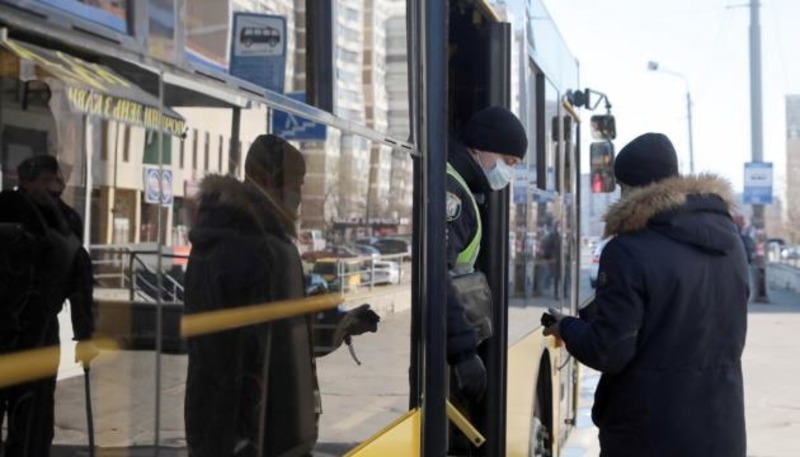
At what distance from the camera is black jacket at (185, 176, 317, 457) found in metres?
1.72

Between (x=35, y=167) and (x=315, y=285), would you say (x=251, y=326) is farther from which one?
(x=35, y=167)

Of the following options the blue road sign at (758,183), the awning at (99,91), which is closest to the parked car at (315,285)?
the awning at (99,91)

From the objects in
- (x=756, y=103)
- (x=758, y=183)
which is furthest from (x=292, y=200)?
(x=758, y=183)

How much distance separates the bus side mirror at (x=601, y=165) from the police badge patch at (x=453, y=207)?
5.36 meters

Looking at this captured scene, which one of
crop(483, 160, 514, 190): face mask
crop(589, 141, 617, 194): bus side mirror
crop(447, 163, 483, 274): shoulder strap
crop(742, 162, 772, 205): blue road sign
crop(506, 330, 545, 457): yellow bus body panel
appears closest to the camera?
crop(447, 163, 483, 274): shoulder strap

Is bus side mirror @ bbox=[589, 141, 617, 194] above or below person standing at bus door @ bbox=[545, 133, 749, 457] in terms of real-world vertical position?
above

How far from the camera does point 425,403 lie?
2.93 meters

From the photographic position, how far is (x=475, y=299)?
3.24 m

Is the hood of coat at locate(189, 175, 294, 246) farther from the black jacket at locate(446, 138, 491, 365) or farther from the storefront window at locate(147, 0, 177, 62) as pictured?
the black jacket at locate(446, 138, 491, 365)

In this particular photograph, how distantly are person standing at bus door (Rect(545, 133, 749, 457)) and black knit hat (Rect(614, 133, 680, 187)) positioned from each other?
0.18 meters

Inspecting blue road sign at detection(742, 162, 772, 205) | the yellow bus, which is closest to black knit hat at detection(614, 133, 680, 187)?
the yellow bus

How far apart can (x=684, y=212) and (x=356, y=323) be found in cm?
140

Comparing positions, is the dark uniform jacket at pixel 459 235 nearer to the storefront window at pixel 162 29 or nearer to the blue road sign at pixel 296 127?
the blue road sign at pixel 296 127

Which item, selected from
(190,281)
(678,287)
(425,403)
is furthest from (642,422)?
(190,281)
